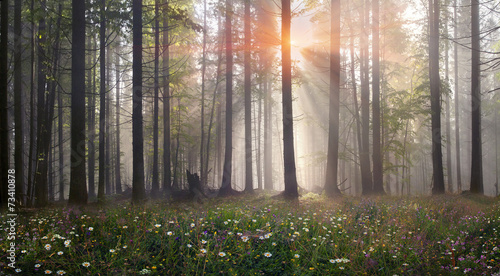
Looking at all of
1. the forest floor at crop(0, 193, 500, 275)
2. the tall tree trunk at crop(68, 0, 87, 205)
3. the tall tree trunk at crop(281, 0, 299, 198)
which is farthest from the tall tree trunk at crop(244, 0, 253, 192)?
the forest floor at crop(0, 193, 500, 275)

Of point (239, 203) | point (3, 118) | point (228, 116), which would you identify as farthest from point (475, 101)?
point (3, 118)

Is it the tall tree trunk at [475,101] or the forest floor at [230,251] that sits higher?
the tall tree trunk at [475,101]

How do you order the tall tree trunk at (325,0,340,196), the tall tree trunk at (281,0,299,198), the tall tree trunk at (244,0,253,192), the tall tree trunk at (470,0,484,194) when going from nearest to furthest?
the tall tree trunk at (281,0,299,198) < the tall tree trunk at (325,0,340,196) < the tall tree trunk at (470,0,484,194) < the tall tree trunk at (244,0,253,192)

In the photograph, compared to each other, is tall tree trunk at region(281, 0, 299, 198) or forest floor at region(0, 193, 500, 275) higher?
tall tree trunk at region(281, 0, 299, 198)

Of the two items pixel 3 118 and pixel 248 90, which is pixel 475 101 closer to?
pixel 248 90

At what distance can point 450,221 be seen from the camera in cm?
695

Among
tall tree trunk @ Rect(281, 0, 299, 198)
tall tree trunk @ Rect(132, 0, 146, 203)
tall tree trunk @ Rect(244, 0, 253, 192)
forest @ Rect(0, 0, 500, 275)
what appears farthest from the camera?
tall tree trunk @ Rect(244, 0, 253, 192)

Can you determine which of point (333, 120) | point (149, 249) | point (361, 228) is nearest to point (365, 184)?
point (333, 120)

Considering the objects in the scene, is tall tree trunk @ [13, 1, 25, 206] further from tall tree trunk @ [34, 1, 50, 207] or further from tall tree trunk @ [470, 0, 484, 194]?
tall tree trunk @ [470, 0, 484, 194]

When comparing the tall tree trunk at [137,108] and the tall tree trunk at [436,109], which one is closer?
the tall tree trunk at [137,108]

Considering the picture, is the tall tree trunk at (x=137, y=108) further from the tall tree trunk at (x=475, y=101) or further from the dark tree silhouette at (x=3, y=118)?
the tall tree trunk at (x=475, y=101)

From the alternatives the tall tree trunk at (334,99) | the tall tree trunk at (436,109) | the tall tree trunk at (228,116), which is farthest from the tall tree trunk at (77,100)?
the tall tree trunk at (436,109)

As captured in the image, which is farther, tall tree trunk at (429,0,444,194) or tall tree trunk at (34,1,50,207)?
tall tree trunk at (429,0,444,194)

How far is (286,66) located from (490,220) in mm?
7776
